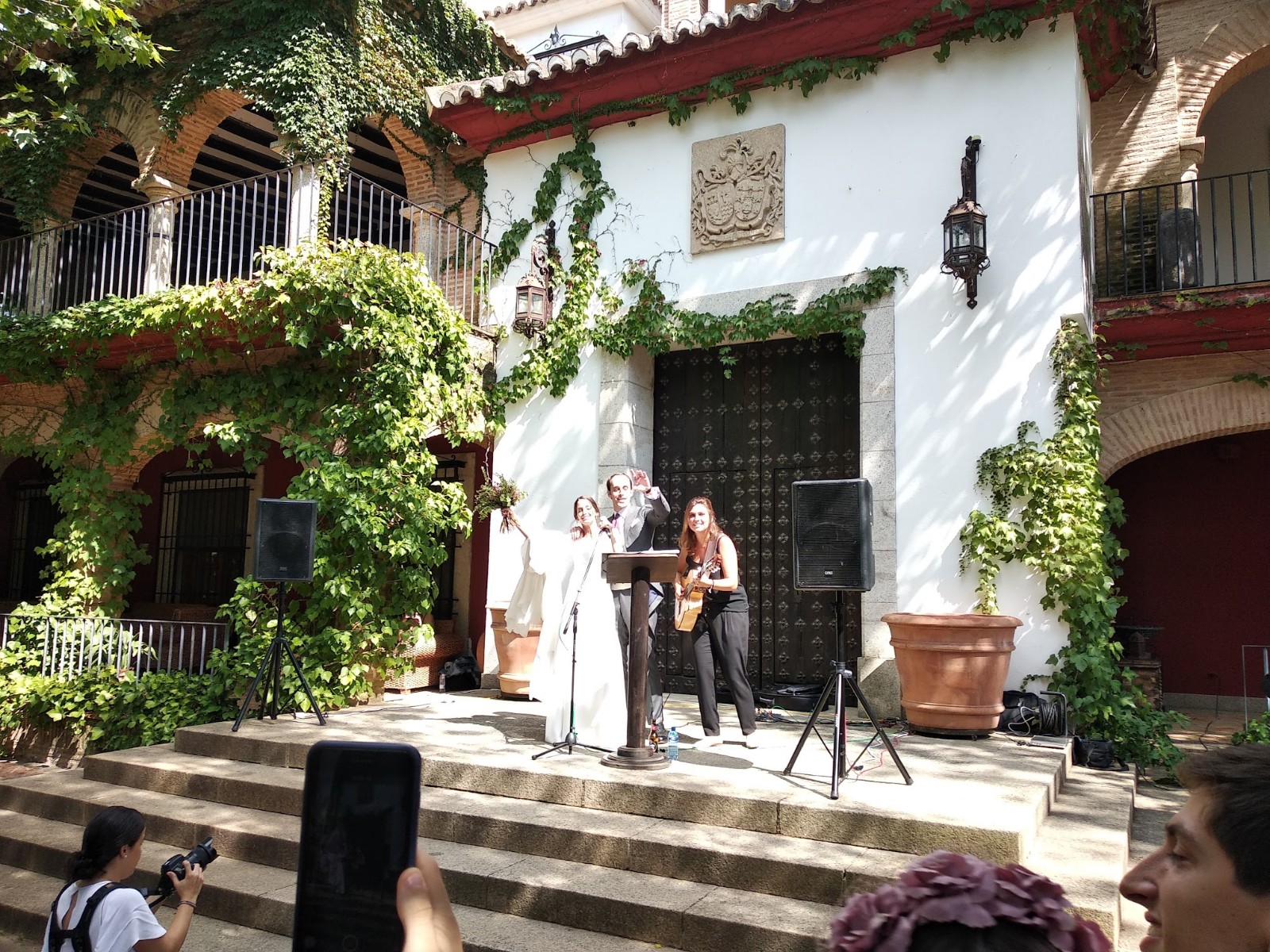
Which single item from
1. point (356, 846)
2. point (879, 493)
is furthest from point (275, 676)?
point (356, 846)

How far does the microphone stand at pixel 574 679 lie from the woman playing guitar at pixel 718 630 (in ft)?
1.91

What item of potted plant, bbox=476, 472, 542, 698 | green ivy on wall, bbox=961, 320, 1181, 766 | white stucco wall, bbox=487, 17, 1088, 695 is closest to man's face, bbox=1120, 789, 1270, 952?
green ivy on wall, bbox=961, 320, 1181, 766

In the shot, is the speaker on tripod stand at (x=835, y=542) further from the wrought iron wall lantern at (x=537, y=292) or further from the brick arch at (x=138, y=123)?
the brick arch at (x=138, y=123)

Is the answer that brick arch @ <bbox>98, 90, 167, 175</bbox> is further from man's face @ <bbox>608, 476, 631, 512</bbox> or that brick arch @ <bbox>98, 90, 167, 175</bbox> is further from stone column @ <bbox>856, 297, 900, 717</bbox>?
stone column @ <bbox>856, 297, 900, 717</bbox>

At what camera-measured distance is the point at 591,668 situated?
5770mm

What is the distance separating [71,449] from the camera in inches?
384

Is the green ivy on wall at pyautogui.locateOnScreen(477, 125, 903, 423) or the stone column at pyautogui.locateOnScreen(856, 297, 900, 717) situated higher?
the green ivy on wall at pyautogui.locateOnScreen(477, 125, 903, 423)

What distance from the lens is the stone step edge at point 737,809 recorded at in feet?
12.8

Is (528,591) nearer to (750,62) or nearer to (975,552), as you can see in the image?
(975,552)

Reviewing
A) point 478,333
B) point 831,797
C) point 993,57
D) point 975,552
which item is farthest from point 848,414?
point 831,797

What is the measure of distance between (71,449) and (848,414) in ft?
25.7

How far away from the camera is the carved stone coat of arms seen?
26.0 ft

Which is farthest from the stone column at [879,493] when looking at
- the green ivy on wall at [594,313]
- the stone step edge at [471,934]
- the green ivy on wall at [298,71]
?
the green ivy on wall at [298,71]

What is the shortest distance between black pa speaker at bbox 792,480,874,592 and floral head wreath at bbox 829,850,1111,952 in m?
3.98
